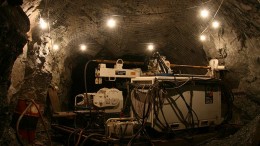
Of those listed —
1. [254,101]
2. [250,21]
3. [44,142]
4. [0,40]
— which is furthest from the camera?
[254,101]

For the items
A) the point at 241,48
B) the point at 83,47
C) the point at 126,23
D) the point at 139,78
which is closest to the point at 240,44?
the point at 241,48

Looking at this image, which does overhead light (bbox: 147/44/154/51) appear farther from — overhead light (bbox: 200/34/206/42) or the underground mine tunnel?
overhead light (bbox: 200/34/206/42)

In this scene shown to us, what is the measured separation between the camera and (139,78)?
677 cm

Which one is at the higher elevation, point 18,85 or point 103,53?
point 103,53

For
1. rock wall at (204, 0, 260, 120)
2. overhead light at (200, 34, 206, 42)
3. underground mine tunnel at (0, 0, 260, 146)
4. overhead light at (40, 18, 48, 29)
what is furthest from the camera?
overhead light at (200, 34, 206, 42)

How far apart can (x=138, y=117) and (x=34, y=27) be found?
378cm

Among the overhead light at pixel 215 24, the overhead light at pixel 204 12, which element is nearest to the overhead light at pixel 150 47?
the overhead light at pixel 215 24

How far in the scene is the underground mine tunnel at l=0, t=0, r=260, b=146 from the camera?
5.97 metres

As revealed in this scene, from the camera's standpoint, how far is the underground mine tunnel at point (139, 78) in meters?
5.97

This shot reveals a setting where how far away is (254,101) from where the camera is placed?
7539 mm

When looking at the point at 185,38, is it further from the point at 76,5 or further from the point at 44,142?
the point at 44,142

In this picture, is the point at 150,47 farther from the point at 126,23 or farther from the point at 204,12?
the point at 204,12

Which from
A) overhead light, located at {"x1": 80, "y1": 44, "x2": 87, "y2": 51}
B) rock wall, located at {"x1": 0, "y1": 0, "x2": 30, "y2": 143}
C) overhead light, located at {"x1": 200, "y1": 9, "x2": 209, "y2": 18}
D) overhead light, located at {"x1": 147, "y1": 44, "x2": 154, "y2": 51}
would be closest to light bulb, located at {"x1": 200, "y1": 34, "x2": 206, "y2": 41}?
overhead light, located at {"x1": 200, "y1": 9, "x2": 209, "y2": 18}

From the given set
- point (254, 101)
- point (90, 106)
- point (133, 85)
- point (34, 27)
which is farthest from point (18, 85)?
point (254, 101)
